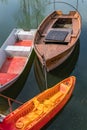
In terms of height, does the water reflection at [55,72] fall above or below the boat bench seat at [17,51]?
below

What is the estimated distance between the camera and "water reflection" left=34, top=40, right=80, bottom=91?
1908 cm

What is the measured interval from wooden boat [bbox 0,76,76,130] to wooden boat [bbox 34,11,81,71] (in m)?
2.09

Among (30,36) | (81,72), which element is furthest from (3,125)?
(30,36)

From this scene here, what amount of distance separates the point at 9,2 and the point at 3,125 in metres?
20.2

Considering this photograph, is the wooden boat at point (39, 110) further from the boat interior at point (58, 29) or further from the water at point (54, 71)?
the boat interior at point (58, 29)

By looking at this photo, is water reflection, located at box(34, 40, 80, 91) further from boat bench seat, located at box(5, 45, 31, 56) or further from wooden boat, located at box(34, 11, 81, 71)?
boat bench seat, located at box(5, 45, 31, 56)

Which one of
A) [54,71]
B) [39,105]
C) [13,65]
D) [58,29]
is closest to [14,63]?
[13,65]

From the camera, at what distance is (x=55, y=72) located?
1986 cm

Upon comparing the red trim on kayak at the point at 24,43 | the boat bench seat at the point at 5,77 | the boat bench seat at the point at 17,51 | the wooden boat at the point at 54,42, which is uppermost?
the wooden boat at the point at 54,42

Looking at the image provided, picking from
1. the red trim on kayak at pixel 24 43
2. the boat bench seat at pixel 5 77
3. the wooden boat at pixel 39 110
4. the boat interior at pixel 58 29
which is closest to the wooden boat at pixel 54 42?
the boat interior at pixel 58 29

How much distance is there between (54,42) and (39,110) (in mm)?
6118

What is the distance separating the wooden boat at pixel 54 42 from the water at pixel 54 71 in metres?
0.99

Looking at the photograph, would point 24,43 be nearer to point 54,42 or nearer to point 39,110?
point 54,42

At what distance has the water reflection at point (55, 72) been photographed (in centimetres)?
1908
